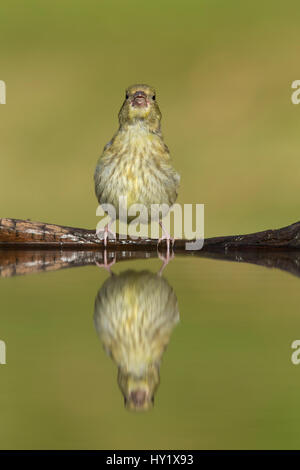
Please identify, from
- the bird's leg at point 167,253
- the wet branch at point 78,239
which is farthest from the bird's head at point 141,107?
the wet branch at point 78,239

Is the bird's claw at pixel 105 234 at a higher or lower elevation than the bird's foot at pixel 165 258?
higher

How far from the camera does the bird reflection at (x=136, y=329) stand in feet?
3.89

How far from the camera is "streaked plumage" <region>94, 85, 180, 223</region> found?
4488 mm

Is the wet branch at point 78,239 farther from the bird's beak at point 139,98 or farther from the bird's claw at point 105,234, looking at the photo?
the bird's beak at point 139,98

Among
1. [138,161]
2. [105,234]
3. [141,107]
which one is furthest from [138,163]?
[105,234]

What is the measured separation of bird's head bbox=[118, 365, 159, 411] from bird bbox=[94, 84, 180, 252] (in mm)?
3177

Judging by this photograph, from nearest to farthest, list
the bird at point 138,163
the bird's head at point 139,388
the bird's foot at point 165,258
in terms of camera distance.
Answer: the bird's head at point 139,388 → the bird's foot at point 165,258 → the bird at point 138,163

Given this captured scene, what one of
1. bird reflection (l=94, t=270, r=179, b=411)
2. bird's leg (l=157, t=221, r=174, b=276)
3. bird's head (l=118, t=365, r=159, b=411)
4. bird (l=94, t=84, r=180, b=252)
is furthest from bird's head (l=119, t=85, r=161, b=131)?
bird's head (l=118, t=365, r=159, b=411)

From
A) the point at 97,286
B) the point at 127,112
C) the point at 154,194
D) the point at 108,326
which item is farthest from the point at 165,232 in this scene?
the point at 108,326

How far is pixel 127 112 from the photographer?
472 cm

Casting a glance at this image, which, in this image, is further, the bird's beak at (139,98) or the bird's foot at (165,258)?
the bird's beak at (139,98)

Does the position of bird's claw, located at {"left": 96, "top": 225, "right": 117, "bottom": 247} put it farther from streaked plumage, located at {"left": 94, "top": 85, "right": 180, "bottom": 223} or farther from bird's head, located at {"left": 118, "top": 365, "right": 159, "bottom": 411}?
bird's head, located at {"left": 118, "top": 365, "right": 159, "bottom": 411}

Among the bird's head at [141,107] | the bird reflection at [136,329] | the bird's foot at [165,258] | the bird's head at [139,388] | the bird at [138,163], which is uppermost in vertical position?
the bird's head at [141,107]

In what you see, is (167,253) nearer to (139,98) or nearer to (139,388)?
(139,98)
